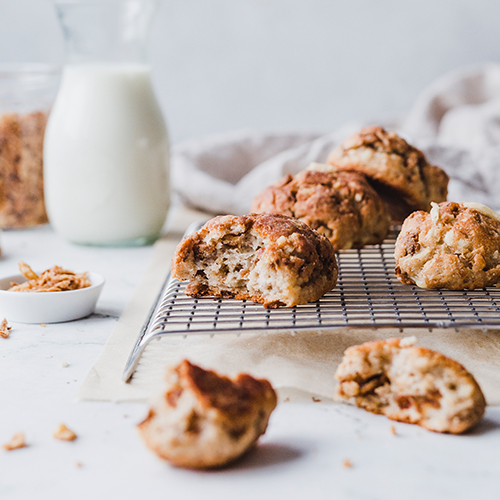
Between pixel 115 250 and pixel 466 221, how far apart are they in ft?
5.07

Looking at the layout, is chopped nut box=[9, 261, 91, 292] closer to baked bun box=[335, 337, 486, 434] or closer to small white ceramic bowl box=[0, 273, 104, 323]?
small white ceramic bowl box=[0, 273, 104, 323]

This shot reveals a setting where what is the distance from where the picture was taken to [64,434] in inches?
48.2

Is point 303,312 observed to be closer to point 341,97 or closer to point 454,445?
point 454,445

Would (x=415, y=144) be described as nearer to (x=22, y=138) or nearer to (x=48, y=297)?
(x=22, y=138)

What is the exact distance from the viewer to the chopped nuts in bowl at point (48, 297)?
6.01 feet

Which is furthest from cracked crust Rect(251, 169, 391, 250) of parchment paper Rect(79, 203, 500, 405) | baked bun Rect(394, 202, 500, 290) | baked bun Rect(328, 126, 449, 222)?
parchment paper Rect(79, 203, 500, 405)

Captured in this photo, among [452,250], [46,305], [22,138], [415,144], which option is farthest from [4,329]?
[415,144]

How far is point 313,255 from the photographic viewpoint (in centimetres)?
168

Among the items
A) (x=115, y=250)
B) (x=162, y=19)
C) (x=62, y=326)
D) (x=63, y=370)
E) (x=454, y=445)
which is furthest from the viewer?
(x=162, y=19)

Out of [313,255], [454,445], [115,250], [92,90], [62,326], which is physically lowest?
[115,250]

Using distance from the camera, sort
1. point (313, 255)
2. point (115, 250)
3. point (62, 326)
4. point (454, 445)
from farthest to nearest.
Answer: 1. point (115, 250)
2. point (62, 326)
3. point (313, 255)
4. point (454, 445)

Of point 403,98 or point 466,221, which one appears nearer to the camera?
point 466,221

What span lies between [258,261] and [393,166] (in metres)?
0.78

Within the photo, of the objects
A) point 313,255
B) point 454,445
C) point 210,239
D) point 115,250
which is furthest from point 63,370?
point 115,250
